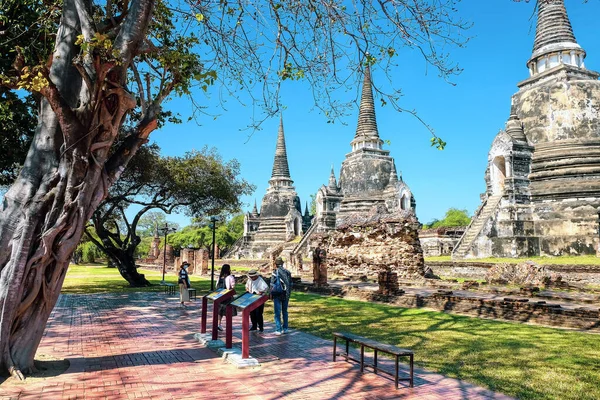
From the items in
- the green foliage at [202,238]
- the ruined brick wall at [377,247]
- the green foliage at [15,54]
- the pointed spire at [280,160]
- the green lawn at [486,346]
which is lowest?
the green lawn at [486,346]

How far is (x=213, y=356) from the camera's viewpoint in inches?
275

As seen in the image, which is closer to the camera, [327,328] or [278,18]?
[278,18]

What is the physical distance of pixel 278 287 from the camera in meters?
9.02

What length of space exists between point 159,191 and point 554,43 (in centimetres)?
2195

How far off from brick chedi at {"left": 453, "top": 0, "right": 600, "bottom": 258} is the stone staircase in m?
0.05

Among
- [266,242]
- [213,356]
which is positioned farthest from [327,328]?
[266,242]

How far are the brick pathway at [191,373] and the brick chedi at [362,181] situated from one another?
101ft

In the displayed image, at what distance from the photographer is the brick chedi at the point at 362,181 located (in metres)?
39.5

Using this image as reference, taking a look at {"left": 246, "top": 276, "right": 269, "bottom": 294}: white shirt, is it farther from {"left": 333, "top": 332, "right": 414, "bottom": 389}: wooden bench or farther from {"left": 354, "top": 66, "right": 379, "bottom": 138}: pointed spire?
{"left": 354, "top": 66, "right": 379, "bottom": 138}: pointed spire

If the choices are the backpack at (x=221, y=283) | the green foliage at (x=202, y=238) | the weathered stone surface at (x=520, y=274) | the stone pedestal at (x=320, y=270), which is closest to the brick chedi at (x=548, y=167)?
the weathered stone surface at (x=520, y=274)

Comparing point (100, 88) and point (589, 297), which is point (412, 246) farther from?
point (100, 88)

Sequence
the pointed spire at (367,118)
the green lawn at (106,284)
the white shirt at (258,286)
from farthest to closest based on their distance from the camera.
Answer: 1. the pointed spire at (367,118)
2. the green lawn at (106,284)
3. the white shirt at (258,286)

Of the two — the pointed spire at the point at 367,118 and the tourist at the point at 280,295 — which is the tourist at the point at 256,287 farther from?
the pointed spire at the point at 367,118

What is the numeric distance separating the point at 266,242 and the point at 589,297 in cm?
3589
